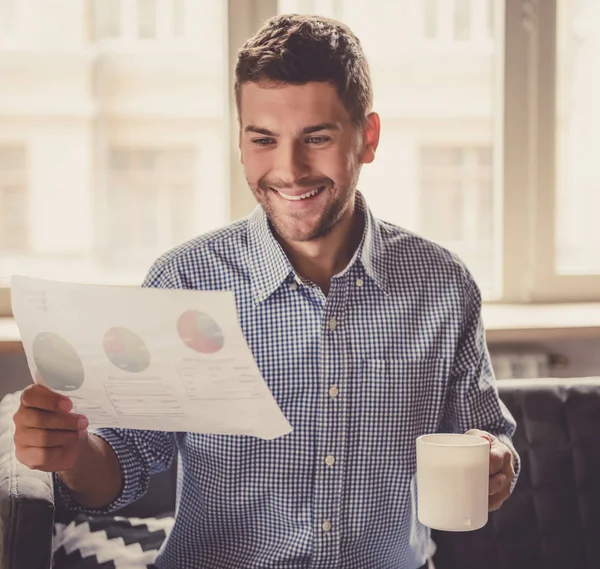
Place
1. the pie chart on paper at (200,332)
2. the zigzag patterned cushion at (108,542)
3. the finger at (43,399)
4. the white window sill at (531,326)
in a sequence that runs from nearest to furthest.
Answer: the pie chart on paper at (200,332) < the finger at (43,399) < the zigzag patterned cushion at (108,542) < the white window sill at (531,326)

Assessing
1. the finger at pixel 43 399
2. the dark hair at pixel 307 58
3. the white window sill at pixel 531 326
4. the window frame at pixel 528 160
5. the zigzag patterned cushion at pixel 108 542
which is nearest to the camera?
the finger at pixel 43 399

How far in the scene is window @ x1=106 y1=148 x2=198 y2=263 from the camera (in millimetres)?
2133

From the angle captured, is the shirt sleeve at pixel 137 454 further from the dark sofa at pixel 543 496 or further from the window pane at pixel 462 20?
the window pane at pixel 462 20

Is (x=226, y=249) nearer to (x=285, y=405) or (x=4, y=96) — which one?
(x=285, y=405)


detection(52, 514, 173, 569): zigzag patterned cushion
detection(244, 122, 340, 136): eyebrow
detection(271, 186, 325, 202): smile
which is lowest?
detection(52, 514, 173, 569): zigzag patterned cushion

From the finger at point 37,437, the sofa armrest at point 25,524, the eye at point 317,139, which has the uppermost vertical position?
the eye at point 317,139

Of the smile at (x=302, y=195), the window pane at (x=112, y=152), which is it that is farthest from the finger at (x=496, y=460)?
the window pane at (x=112, y=152)

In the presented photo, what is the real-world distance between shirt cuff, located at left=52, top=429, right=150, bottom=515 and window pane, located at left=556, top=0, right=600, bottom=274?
1.51 m

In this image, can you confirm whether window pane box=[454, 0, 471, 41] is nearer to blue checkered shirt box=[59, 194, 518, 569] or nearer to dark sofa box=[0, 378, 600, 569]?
dark sofa box=[0, 378, 600, 569]

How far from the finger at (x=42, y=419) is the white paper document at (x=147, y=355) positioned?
36 mm

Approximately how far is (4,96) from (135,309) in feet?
4.63

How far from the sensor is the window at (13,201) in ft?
6.89

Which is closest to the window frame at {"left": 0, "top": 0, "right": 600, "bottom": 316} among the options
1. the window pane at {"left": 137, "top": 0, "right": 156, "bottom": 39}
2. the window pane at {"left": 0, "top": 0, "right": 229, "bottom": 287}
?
the window pane at {"left": 0, "top": 0, "right": 229, "bottom": 287}

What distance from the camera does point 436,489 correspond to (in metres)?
0.93
